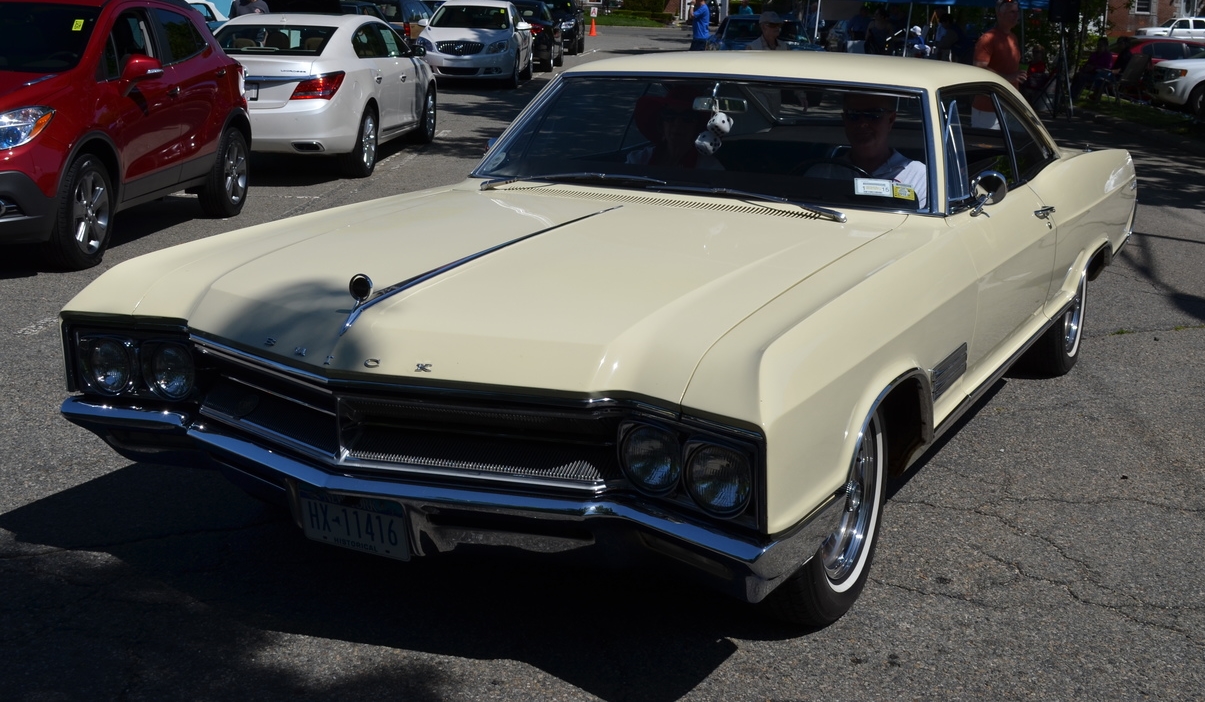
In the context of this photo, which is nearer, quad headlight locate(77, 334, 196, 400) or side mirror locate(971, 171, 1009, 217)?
quad headlight locate(77, 334, 196, 400)

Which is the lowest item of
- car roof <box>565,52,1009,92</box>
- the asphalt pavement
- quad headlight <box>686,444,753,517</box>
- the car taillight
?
the asphalt pavement

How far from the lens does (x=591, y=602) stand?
3662mm

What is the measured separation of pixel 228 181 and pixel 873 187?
6.96m

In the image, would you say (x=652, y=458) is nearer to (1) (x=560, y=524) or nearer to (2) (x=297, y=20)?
(1) (x=560, y=524)

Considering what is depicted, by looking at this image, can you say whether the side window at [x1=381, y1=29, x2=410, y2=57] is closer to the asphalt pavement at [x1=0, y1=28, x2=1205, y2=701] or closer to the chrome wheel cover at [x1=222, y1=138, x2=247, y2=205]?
the chrome wheel cover at [x1=222, y1=138, x2=247, y2=205]

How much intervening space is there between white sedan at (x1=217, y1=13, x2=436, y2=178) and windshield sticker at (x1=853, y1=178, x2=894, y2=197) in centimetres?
788

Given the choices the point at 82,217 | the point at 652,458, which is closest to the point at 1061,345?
the point at 652,458

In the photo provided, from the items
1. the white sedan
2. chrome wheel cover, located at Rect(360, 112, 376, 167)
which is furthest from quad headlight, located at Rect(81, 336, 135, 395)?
chrome wheel cover, located at Rect(360, 112, 376, 167)

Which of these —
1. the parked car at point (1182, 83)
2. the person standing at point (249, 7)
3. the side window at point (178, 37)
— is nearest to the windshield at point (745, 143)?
the side window at point (178, 37)

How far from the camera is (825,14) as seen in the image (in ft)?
104

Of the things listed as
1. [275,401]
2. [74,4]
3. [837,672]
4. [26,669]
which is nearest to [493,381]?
[275,401]

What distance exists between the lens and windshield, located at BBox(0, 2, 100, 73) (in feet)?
26.0

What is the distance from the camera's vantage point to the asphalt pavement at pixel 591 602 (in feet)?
10.6

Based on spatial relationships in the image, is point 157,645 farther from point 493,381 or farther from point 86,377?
point 493,381
